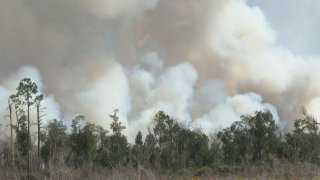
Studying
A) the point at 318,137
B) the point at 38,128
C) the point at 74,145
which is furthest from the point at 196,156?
the point at 318,137

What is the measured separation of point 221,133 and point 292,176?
234 ft

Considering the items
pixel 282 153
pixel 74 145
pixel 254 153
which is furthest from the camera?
pixel 254 153

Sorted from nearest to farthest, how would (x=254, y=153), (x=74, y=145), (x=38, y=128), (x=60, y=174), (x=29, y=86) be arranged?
(x=60, y=174) < (x=29, y=86) < (x=38, y=128) < (x=74, y=145) < (x=254, y=153)

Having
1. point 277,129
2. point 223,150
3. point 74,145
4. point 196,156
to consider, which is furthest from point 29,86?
point 277,129

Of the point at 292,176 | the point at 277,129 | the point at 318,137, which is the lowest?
the point at 292,176

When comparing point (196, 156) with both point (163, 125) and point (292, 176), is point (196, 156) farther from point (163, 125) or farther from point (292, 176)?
point (292, 176)

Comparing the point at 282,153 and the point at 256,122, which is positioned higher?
the point at 256,122

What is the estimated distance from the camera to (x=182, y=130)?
277 ft

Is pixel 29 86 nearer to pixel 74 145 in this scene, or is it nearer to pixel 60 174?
pixel 74 145

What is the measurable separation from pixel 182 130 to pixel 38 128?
90.0 ft

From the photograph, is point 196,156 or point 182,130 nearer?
point 196,156

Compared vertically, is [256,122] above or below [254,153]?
above

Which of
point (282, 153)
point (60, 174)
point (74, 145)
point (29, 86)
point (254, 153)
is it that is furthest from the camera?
point (254, 153)

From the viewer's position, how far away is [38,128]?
216 ft
